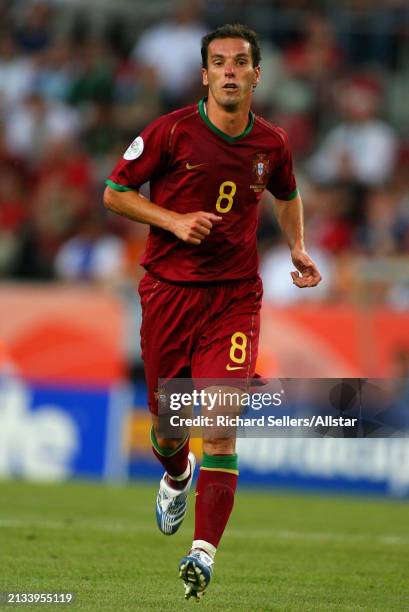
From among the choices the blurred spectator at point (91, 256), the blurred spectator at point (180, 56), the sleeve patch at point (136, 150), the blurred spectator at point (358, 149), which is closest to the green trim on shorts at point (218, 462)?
the sleeve patch at point (136, 150)

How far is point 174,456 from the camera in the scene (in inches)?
318

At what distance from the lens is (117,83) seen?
18.7 m

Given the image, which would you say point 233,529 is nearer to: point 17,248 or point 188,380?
point 188,380

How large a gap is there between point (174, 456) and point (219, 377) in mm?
1145

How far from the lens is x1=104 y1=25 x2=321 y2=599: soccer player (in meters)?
7.08

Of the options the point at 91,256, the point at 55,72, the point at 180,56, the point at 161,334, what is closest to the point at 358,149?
the point at 180,56

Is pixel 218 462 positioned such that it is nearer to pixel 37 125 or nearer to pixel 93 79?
pixel 37 125

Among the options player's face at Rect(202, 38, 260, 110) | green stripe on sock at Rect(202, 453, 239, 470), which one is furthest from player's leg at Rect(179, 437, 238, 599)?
player's face at Rect(202, 38, 260, 110)

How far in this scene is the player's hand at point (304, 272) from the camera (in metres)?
7.54

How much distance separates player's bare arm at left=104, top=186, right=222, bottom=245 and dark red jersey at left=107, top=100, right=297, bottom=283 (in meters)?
0.07

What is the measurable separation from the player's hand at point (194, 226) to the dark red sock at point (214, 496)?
1.13 metres

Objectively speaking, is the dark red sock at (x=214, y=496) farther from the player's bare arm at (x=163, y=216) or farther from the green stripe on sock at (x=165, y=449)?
the player's bare arm at (x=163, y=216)

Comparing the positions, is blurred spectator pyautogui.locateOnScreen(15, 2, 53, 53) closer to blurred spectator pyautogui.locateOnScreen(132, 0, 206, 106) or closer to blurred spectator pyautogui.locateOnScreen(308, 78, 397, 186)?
blurred spectator pyautogui.locateOnScreen(132, 0, 206, 106)

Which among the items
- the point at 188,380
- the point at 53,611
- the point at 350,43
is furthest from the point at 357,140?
the point at 53,611
